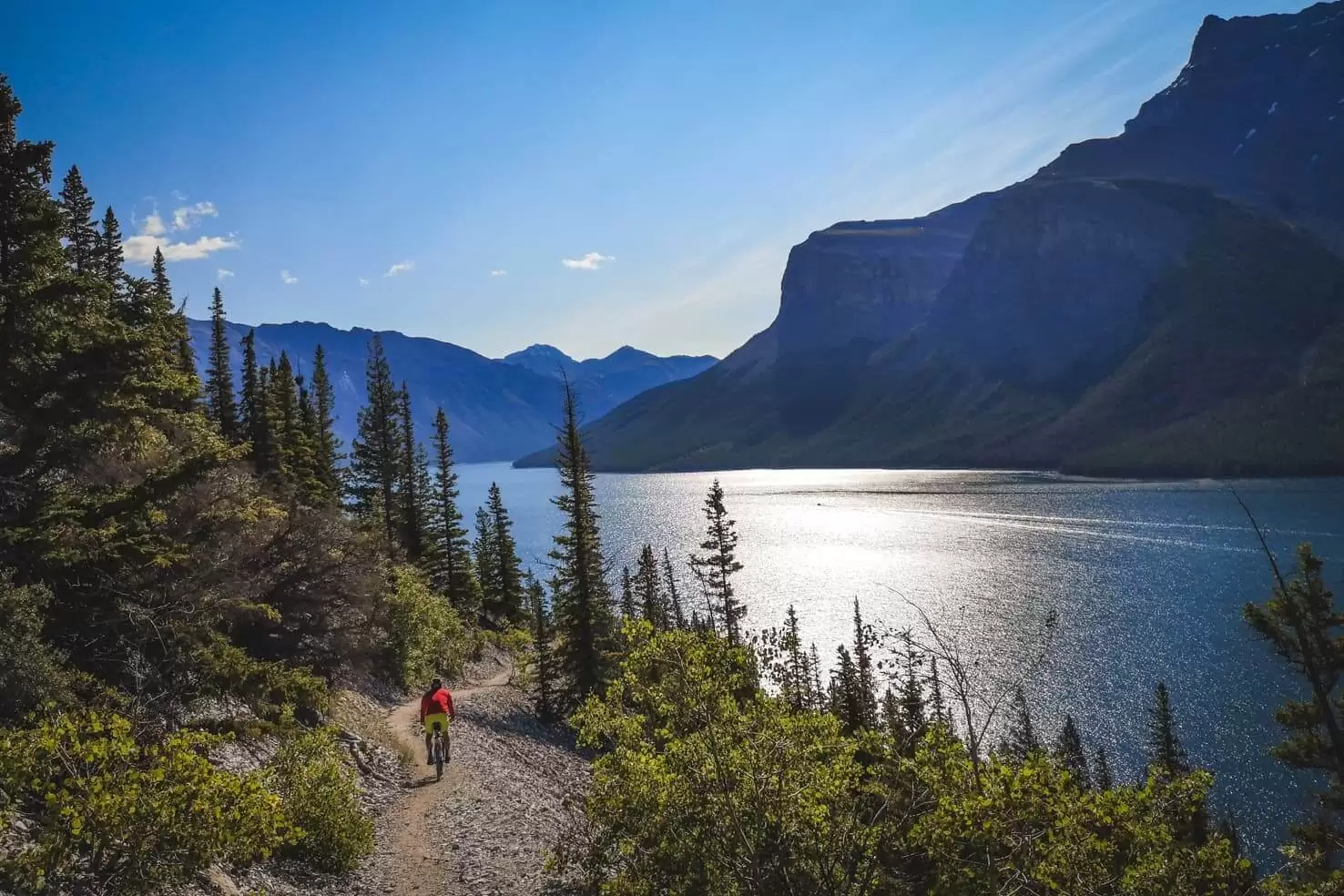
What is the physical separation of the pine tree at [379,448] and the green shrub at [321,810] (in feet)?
120

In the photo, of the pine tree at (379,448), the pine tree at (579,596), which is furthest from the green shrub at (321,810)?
the pine tree at (379,448)

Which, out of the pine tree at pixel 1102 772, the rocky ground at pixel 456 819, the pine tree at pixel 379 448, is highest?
the pine tree at pixel 379 448

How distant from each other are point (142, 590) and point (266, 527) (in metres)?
8.24

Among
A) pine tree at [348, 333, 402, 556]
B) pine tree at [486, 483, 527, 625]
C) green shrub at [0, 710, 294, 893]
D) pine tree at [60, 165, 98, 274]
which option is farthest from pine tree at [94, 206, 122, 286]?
green shrub at [0, 710, 294, 893]

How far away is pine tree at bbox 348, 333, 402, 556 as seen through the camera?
50062 mm

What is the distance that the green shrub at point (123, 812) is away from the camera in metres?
6.91

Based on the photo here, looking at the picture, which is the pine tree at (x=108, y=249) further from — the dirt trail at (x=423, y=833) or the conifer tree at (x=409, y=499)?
the dirt trail at (x=423, y=833)

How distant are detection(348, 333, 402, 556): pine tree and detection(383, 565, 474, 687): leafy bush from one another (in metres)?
14.2

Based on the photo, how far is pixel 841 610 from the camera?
87.4 meters

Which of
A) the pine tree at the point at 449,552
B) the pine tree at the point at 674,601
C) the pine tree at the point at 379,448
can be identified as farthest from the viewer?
the pine tree at the point at 674,601

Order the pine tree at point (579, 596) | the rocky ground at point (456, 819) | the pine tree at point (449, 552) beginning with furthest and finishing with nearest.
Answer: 1. the pine tree at point (449, 552)
2. the pine tree at point (579, 596)
3. the rocky ground at point (456, 819)

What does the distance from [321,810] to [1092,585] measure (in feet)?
323

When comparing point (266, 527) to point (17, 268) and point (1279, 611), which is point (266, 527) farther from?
point (1279, 611)

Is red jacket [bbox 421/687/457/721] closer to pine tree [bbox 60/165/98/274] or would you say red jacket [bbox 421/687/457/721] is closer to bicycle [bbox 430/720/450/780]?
bicycle [bbox 430/720/450/780]
